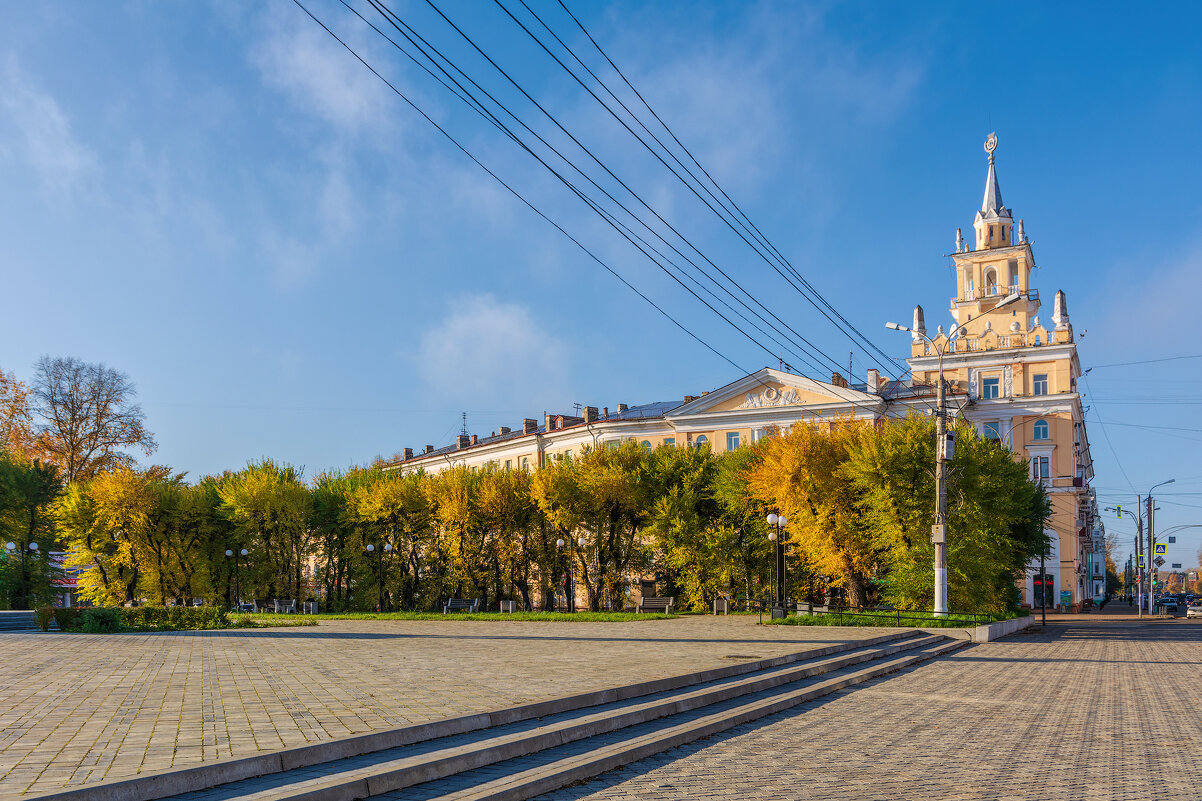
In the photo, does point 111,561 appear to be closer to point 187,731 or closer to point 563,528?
point 563,528

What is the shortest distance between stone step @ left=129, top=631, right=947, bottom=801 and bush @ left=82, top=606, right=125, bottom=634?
18.3m

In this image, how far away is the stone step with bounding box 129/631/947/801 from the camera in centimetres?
695

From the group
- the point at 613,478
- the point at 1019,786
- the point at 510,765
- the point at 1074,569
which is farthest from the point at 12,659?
the point at 1074,569

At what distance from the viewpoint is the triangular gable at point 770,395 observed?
55.6 m

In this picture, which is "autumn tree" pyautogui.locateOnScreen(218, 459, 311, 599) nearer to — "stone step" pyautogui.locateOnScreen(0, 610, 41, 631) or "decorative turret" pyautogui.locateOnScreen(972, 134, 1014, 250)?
"stone step" pyautogui.locateOnScreen(0, 610, 41, 631)

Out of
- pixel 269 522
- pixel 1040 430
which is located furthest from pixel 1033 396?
pixel 269 522

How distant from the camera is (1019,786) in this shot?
322 inches

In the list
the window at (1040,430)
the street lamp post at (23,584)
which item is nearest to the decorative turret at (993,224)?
the window at (1040,430)

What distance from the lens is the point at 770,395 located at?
58.0 m

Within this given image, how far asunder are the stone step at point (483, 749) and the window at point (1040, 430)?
50310 mm

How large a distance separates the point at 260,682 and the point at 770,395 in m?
48.3

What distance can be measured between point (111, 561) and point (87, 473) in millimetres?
8502

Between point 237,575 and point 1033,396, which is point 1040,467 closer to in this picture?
point 1033,396

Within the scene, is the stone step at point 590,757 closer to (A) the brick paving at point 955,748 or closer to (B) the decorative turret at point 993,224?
(A) the brick paving at point 955,748
